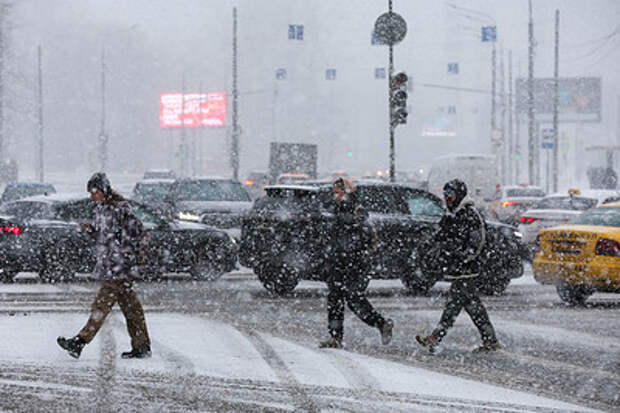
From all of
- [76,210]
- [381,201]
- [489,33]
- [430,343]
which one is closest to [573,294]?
[381,201]

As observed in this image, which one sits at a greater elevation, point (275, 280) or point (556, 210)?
point (556, 210)

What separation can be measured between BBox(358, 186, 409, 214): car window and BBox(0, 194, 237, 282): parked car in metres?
3.26

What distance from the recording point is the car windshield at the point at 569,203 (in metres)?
22.0

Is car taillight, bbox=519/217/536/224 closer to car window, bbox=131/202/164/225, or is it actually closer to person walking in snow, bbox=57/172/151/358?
car window, bbox=131/202/164/225

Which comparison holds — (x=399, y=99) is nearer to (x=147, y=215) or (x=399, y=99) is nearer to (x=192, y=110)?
(x=147, y=215)

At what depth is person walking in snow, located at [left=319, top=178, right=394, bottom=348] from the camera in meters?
9.45

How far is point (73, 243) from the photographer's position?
15867 mm

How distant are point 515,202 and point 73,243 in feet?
59.6

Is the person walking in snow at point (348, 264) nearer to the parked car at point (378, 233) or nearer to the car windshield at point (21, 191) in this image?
the parked car at point (378, 233)

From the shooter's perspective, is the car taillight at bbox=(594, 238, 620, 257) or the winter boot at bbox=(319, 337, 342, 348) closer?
the winter boot at bbox=(319, 337, 342, 348)

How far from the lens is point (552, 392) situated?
7.34m

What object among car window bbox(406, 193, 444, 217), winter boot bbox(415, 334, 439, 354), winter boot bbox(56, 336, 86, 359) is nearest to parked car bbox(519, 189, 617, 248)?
car window bbox(406, 193, 444, 217)

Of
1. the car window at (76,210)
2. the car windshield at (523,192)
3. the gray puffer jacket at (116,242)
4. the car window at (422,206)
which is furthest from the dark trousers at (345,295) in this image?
the car windshield at (523,192)

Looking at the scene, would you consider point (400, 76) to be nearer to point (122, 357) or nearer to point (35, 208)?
point (35, 208)
